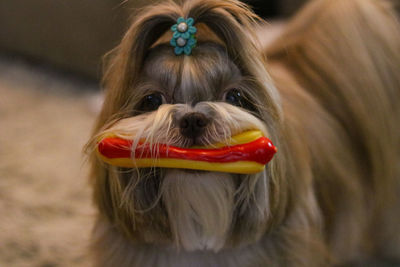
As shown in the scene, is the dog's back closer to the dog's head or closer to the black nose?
the dog's head

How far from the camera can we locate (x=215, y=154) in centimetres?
102

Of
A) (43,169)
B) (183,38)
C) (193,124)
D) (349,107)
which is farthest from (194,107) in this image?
(43,169)

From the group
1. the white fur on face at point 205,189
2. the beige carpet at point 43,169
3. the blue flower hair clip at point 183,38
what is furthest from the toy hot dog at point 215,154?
the beige carpet at point 43,169

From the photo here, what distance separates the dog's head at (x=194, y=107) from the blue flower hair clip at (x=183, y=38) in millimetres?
18

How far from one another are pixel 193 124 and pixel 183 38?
0.21 metres

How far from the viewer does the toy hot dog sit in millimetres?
1021

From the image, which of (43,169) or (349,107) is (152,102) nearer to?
(349,107)

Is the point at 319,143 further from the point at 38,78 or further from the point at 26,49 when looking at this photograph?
the point at 26,49

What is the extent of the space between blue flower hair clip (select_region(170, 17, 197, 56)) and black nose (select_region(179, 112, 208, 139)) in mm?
164

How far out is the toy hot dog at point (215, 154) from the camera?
1021 millimetres

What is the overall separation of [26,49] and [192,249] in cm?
258

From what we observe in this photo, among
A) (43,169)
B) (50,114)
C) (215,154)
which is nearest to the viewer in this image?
(215,154)

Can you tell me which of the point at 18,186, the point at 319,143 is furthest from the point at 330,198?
the point at 18,186

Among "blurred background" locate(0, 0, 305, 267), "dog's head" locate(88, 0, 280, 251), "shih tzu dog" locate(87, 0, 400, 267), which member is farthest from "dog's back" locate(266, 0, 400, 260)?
"dog's head" locate(88, 0, 280, 251)
